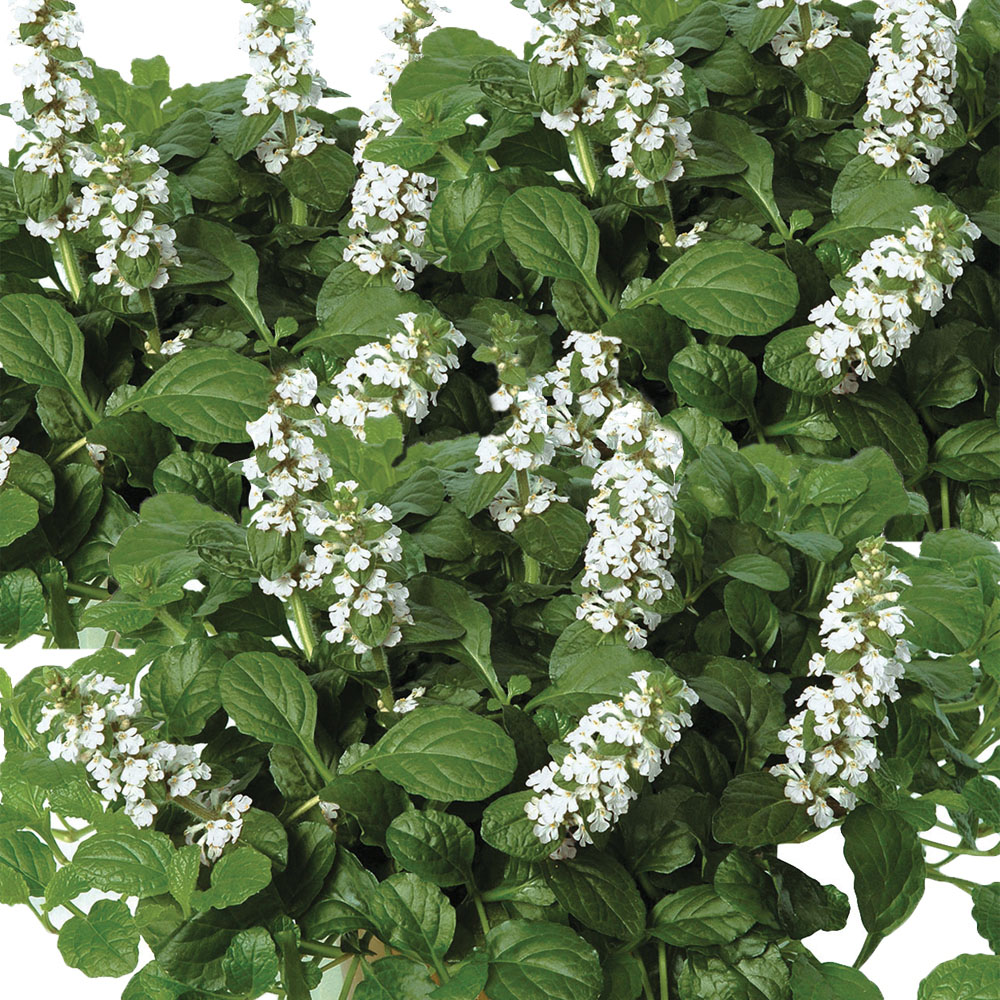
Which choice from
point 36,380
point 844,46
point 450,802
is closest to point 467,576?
point 450,802

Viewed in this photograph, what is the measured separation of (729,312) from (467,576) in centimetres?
31

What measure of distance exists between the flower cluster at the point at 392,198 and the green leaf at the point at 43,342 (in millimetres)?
254

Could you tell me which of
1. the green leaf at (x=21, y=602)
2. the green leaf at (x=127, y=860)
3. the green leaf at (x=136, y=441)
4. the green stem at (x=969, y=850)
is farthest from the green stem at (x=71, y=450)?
the green stem at (x=969, y=850)

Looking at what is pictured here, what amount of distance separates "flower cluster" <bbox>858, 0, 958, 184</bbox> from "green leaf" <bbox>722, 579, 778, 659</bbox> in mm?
462

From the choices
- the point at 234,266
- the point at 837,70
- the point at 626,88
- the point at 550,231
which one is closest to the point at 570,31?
the point at 626,88

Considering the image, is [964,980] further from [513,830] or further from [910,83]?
[910,83]

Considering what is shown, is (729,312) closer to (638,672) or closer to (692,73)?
(692,73)

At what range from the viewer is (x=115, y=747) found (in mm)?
1061

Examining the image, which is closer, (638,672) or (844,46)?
(638,672)

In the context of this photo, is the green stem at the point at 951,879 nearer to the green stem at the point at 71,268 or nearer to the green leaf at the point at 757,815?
the green leaf at the point at 757,815

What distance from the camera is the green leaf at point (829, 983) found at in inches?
41.3

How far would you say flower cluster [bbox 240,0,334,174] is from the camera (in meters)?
1.42

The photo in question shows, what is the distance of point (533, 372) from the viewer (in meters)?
1.40

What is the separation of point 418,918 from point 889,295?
600 millimetres
